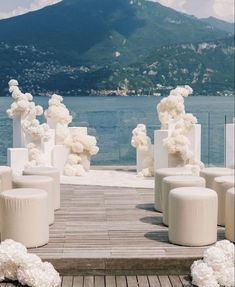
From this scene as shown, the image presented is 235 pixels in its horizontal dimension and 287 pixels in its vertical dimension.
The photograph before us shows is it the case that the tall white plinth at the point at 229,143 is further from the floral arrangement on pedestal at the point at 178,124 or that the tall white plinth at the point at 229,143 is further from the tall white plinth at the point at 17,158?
the tall white plinth at the point at 17,158

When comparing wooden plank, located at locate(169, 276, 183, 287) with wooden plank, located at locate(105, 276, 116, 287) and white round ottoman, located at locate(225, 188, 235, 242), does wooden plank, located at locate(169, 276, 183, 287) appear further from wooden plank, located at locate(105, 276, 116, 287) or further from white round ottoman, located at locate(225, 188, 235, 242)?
white round ottoman, located at locate(225, 188, 235, 242)

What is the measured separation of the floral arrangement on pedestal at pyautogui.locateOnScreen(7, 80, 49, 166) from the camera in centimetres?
863

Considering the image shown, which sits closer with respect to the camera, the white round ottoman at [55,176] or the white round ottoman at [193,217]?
the white round ottoman at [193,217]

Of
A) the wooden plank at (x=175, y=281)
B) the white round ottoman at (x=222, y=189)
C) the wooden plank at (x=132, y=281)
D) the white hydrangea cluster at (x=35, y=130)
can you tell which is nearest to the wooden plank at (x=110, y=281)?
the wooden plank at (x=132, y=281)

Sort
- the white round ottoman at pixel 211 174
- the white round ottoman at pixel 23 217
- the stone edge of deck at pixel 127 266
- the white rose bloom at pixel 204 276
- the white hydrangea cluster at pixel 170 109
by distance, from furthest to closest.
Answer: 1. the white hydrangea cluster at pixel 170 109
2. the white round ottoman at pixel 211 174
3. the white round ottoman at pixel 23 217
4. the stone edge of deck at pixel 127 266
5. the white rose bloom at pixel 204 276

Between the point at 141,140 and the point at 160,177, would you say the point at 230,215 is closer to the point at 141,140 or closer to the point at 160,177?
the point at 160,177

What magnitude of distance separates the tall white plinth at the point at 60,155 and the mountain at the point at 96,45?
1619 inches

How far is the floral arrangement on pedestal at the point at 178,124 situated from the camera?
332 inches

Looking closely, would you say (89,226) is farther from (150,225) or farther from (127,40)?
(127,40)

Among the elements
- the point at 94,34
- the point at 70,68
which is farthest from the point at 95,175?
the point at 94,34

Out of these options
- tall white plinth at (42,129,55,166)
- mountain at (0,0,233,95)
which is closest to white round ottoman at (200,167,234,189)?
tall white plinth at (42,129,55,166)

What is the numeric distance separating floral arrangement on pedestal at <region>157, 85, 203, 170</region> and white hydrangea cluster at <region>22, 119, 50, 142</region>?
171 cm

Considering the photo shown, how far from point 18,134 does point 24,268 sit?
505cm

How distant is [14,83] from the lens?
9805 millimetres
